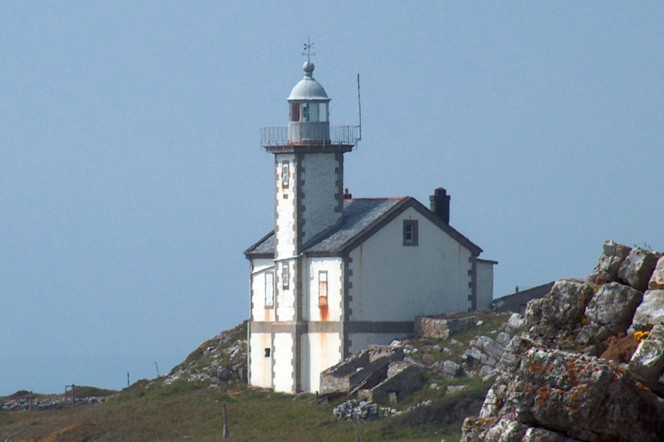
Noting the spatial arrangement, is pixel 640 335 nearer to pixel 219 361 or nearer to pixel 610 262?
pixel 610 262

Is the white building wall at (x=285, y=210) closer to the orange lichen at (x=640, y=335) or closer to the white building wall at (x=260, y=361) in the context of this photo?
the white building wall at (x=260, y=361)

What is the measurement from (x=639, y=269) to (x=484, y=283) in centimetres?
3198

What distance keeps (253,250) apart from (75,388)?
11.3m

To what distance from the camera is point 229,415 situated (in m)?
45.7

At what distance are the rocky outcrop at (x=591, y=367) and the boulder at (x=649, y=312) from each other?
0.01 metres

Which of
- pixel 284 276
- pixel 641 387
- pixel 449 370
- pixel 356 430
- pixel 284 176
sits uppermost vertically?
pixel 284 176

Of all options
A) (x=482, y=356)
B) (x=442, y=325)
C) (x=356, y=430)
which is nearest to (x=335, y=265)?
(x=442, y=325)

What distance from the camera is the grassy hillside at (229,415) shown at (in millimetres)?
38750

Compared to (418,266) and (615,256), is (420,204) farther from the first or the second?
(615,256)

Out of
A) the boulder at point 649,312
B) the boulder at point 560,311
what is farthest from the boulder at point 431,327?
the boulder at point 649,312

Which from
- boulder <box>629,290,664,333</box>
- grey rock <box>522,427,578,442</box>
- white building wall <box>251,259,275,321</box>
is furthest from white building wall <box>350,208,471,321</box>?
grey rock <box>522,427,578,442</box>

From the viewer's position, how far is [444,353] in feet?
150

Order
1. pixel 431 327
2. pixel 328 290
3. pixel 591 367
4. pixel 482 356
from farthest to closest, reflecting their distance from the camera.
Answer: pixel 328 290, pixel 431 327, pixel 482 356, pixel 591 367

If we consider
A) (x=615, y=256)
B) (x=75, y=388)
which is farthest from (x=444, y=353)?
(x=615, y=256)
